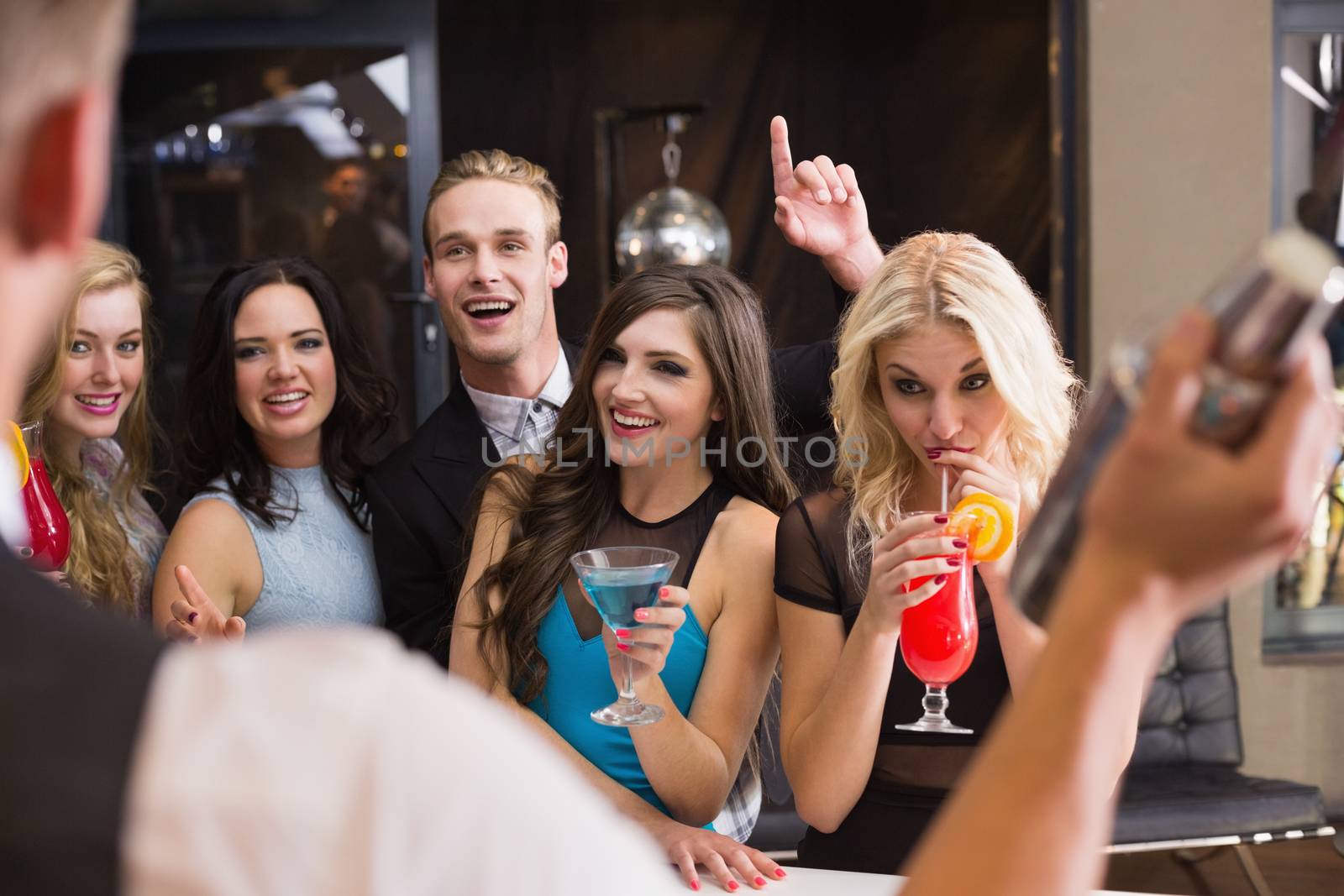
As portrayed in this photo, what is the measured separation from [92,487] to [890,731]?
6.32 ft

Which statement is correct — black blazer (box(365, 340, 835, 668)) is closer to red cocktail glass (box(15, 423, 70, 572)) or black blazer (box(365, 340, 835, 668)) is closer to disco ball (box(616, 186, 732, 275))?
red cocktail glass (box(15, 423, 70, 572))

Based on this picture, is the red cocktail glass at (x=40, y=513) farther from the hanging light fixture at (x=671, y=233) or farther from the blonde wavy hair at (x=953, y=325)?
the hanging light fixture at (x=671, y=233)

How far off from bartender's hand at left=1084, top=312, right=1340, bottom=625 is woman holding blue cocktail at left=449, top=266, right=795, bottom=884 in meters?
1.74

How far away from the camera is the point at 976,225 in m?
6.62

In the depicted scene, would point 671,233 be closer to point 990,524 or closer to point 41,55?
point 990,524

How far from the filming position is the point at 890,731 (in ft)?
7.40

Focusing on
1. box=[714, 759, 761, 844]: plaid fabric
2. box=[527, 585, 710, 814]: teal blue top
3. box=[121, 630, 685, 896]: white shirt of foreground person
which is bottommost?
box=[714, 759, 761, 844]: plaid fabric

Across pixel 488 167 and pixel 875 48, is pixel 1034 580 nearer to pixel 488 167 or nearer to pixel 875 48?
pixel 488 167

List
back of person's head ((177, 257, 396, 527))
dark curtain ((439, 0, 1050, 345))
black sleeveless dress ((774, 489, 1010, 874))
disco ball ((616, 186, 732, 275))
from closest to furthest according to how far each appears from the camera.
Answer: black sleeveless dress ((774, 489, 1010, 874)), back of person's head ((177, 257, 396, 527)), disco ball ((616, 186, 732, 275)), dark curtain ((439, 0, 1050, 345))

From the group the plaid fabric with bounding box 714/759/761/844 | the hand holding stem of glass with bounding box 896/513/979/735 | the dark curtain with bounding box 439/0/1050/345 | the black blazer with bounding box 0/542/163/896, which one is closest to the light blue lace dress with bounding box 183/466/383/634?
the plaid fabric with bounding box 714/759/761/844

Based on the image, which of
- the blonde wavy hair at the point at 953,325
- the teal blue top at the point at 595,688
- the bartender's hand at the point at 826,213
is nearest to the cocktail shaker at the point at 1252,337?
the blonde wavy hair at the point at 953,325

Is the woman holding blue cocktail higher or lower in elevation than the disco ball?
lower

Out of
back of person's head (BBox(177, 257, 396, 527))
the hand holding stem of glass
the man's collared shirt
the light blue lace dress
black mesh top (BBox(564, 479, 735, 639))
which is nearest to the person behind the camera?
the hand holding stem of glass

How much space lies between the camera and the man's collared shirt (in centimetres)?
322
